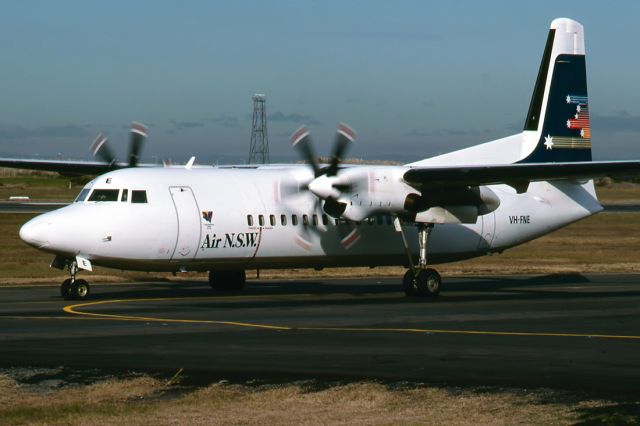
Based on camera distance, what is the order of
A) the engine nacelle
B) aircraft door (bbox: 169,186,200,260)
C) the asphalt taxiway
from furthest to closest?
1. the engine nacelle
2. aircraft door (bbox: 169,186,200,260)
3. the asphalt taxiway

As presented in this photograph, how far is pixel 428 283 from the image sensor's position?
93.8ft

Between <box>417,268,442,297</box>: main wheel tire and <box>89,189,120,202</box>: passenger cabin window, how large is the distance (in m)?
8.28

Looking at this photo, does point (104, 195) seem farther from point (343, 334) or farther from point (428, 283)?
point (343, 334)

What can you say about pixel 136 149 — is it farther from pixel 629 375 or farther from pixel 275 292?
pixel 629 375

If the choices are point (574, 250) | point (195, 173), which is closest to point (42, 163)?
point (195, 173)

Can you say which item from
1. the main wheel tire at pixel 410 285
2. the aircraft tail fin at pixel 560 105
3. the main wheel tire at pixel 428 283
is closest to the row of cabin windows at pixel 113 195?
the main wheel tire at pixel 410 285

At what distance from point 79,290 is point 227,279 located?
5257 millimetres

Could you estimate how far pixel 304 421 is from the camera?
11.3 m

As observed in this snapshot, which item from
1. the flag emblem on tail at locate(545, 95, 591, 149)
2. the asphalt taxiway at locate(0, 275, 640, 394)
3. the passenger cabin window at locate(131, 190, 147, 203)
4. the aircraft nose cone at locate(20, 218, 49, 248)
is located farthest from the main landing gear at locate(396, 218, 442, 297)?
Answer: the aircraft nose cone at locate(20, 218, 49, 248)

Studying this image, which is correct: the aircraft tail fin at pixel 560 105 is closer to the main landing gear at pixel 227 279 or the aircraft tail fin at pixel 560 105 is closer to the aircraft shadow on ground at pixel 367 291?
the aircraft shadow on ground at pixel 367 291

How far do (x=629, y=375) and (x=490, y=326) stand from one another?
6.52m

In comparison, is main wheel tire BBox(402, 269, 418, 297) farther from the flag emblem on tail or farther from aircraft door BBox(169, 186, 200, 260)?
the flag emblem on tail

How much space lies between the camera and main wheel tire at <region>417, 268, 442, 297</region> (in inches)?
1125

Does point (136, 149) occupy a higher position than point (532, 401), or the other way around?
point (136, 149)
